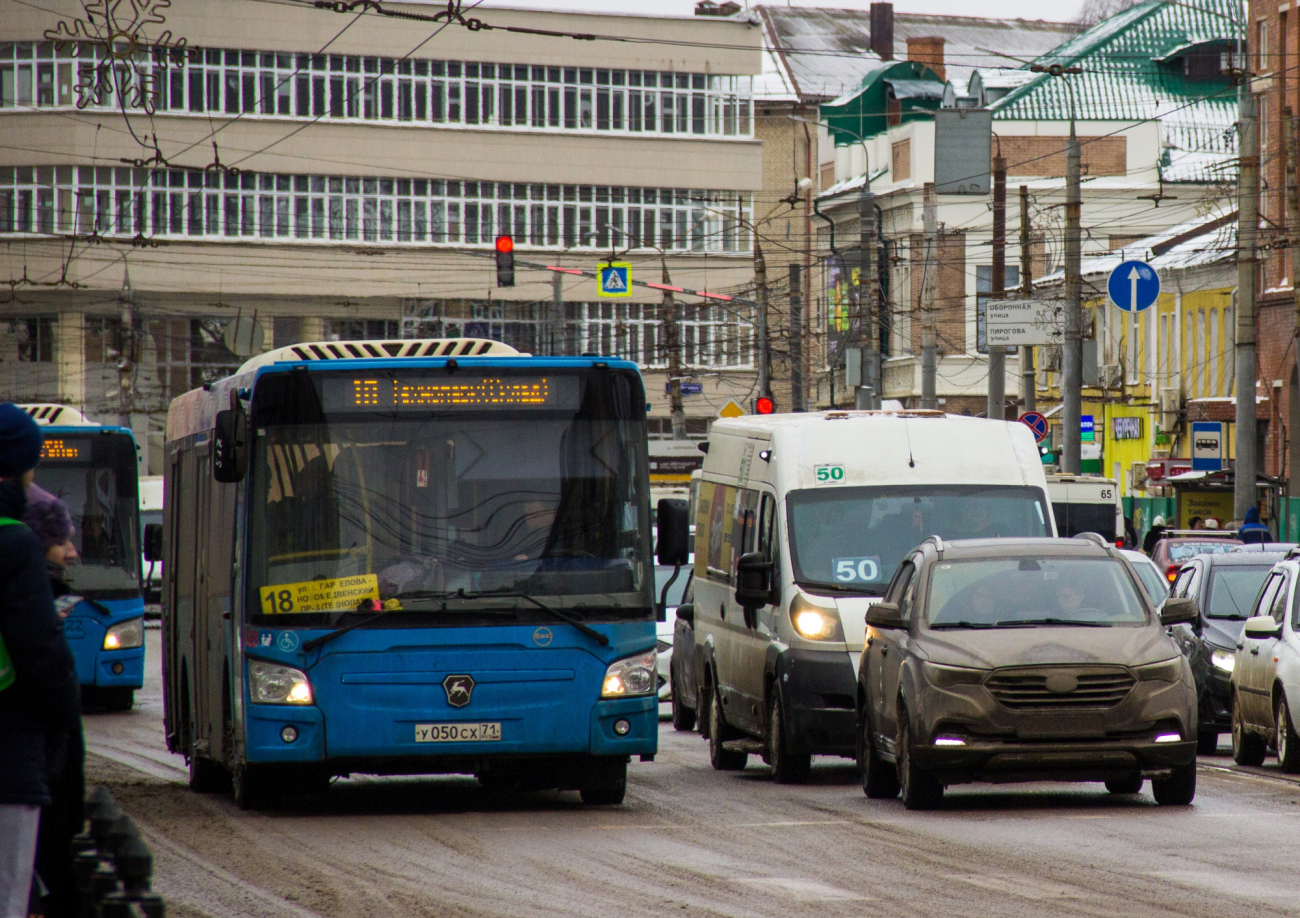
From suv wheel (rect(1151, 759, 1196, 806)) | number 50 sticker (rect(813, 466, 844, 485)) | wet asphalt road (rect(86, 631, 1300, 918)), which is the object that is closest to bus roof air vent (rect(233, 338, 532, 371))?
wet asphalt road (rect(86, 631, 1300, 918))

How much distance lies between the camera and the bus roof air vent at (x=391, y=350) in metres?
14.2

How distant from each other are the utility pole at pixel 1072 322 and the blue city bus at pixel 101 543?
17.2 metres

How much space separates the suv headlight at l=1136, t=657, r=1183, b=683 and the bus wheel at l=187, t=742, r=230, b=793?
→ 6.11 metres

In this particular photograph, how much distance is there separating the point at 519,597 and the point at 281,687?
1418 mm

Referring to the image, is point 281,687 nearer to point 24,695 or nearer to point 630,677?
point 630,677

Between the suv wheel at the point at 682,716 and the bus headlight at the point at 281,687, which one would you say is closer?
the bus headlight at the point at 281,687

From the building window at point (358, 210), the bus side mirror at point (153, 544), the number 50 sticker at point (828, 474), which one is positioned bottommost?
the bus side mirror at point (153, 544)

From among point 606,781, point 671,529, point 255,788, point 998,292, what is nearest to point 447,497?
point 671,529

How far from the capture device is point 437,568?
1349 cm

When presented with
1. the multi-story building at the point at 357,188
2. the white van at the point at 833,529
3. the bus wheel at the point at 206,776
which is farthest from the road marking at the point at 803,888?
the multi-story building at the point at 357,188

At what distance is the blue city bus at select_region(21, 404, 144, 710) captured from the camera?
2478cm

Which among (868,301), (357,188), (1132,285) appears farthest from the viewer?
(357,188)

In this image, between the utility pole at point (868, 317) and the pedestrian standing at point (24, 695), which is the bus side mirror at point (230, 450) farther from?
the utility pole at point (868, 317)

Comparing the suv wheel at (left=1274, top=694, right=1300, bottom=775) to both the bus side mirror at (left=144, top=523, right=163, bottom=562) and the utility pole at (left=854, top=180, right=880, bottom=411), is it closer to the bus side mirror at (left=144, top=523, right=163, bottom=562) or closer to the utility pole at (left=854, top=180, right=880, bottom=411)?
the bus side mirror at (left=144, top=523, right=163, bottom=562)
